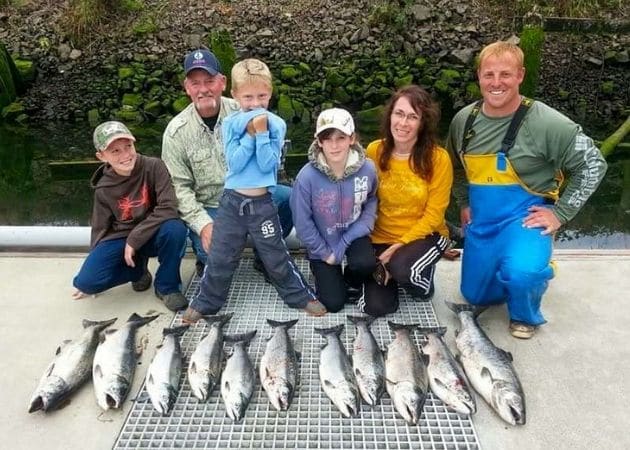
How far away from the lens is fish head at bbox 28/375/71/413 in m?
2.89

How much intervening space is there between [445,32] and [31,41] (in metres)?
11.6

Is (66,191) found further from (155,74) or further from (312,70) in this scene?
(312,70)

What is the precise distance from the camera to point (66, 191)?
367 inches

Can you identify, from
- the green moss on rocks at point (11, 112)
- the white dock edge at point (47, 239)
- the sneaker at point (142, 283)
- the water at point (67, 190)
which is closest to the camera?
the sneaker at point (142, 283)

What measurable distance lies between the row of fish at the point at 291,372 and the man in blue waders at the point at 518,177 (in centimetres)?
43

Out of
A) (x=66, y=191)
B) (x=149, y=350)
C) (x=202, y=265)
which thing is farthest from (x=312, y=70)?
(x=149, y=350)

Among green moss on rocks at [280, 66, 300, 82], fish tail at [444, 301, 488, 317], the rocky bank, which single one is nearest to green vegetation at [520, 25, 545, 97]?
the rocky bank

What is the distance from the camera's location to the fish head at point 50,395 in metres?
2.89

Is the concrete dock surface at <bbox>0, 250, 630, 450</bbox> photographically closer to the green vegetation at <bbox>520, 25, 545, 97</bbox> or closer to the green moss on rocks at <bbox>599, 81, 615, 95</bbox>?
the green vegetation at <bbox>520, 25, 545, 97</bbox>

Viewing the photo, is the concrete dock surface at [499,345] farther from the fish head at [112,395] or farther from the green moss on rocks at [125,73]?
the green moss on rocks at [125,73]

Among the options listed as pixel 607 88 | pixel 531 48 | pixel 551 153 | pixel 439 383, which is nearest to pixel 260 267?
pixel 439 383

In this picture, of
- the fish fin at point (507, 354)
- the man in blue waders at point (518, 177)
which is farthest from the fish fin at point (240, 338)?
the man in blue waders at point (518, 177)

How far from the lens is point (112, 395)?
9.55 ft

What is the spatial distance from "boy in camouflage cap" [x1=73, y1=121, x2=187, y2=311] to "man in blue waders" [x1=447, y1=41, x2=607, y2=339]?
207cm
